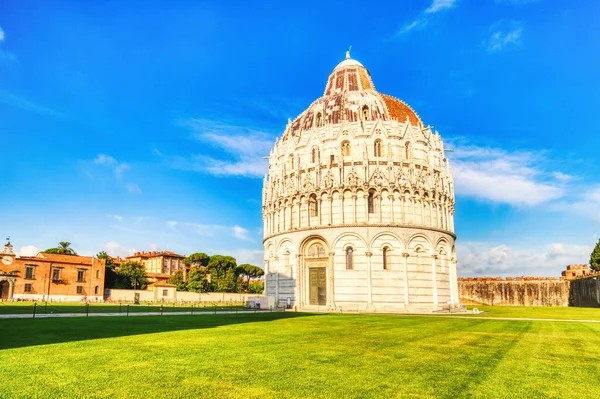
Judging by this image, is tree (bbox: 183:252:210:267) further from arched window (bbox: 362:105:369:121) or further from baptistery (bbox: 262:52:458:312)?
arched window (bbox: 362:105:369:121)

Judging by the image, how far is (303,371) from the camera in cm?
967

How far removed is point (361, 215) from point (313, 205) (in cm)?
588

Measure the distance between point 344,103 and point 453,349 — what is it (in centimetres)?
4236

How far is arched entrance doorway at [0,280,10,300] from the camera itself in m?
67.8

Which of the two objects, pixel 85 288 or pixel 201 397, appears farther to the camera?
pixel 85 288

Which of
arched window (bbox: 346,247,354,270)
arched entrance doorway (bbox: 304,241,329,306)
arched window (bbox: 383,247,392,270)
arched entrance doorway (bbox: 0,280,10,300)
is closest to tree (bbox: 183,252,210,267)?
arched entrance doorway (bbox: 0,280,10,300)

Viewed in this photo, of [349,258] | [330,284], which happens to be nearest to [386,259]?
[349,258]

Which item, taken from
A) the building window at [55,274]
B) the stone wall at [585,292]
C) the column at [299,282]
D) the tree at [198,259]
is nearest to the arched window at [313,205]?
the column at [299,282]

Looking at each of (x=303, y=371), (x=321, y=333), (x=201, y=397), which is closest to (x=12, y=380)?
(x=201, y=397)

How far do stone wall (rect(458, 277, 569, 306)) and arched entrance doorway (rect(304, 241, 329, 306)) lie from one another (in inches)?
1506

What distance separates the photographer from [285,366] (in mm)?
10211

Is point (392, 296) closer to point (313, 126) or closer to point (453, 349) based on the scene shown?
point (313, 126)

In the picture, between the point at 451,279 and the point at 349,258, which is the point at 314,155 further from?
the point at 451,279

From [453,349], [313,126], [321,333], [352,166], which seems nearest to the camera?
[453,349]
